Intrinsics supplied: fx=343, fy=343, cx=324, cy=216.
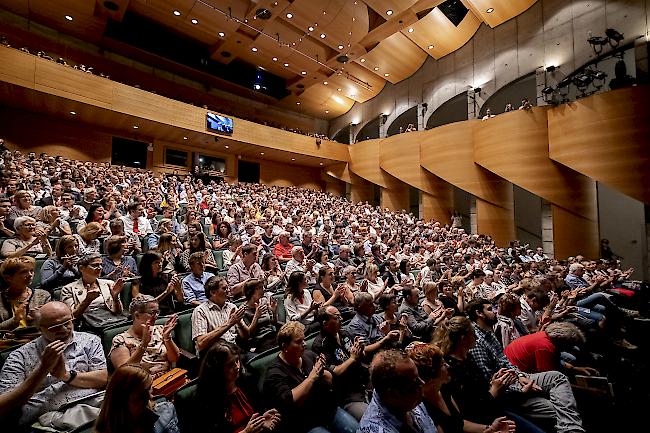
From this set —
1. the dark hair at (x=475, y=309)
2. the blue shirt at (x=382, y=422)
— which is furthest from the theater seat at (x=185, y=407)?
the dark hair at (x=475, y=309)

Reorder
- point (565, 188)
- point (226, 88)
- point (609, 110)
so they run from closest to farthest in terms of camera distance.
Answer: point (609, 110) < point (565, 188) < point (226, 88)

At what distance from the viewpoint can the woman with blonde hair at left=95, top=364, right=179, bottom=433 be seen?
968mm

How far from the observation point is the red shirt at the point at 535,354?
196 cm

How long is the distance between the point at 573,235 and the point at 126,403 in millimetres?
9297

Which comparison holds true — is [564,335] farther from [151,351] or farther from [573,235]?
[573,235]

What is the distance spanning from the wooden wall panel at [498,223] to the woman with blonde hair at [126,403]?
9.59 metres

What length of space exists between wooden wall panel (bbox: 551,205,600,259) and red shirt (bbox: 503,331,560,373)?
282 inches

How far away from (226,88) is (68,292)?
39.5 ft

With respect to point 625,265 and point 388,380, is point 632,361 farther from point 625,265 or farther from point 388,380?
point 625,265

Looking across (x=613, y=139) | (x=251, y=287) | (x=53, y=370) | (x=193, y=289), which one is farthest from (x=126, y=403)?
(x=613, y=139)

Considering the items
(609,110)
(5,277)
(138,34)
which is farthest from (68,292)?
(138,34)

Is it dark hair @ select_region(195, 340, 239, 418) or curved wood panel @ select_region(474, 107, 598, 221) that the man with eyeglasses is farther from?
curved wood panel @ select_region(474, 107, 598, 221)

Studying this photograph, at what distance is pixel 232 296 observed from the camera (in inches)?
104

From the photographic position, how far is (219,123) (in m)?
10.1
